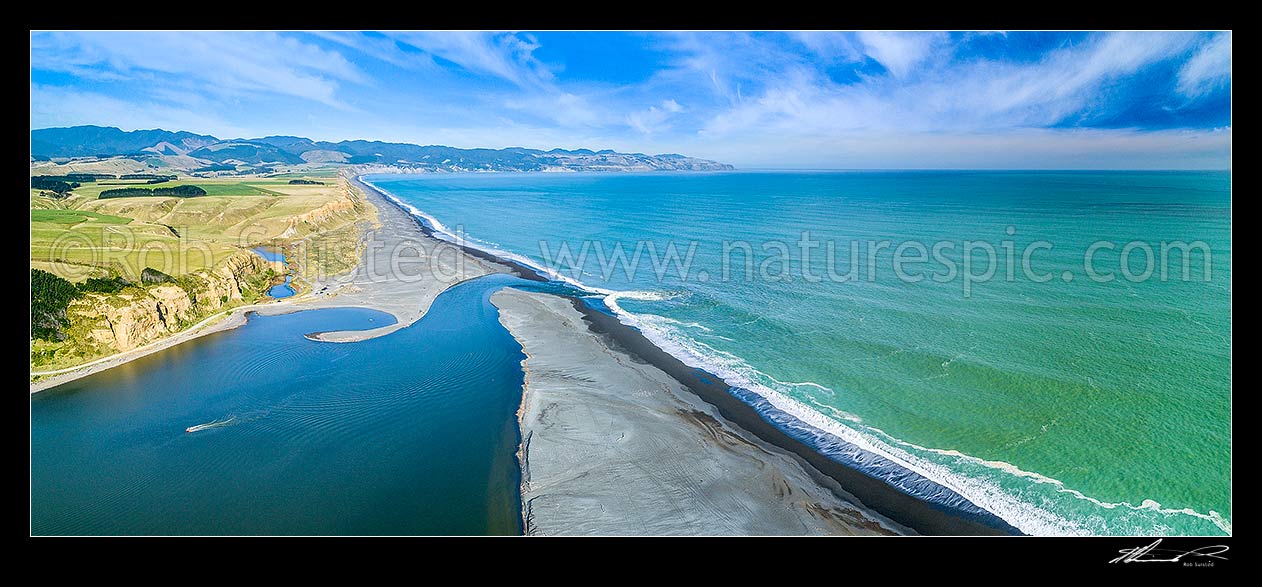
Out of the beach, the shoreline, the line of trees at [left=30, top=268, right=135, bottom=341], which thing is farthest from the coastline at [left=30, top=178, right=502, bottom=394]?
the shoreline

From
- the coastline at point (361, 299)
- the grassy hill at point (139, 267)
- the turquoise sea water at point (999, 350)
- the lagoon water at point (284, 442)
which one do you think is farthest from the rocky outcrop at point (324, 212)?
the lagoon water at point (284, 442)

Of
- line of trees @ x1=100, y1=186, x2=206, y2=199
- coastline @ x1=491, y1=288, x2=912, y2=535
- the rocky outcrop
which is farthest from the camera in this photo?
the rocky outcrop

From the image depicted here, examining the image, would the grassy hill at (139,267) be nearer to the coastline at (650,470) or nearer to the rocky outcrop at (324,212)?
the rocky outcrop at (324,212)

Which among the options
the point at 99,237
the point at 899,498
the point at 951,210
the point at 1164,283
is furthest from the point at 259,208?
the point at 951,210
